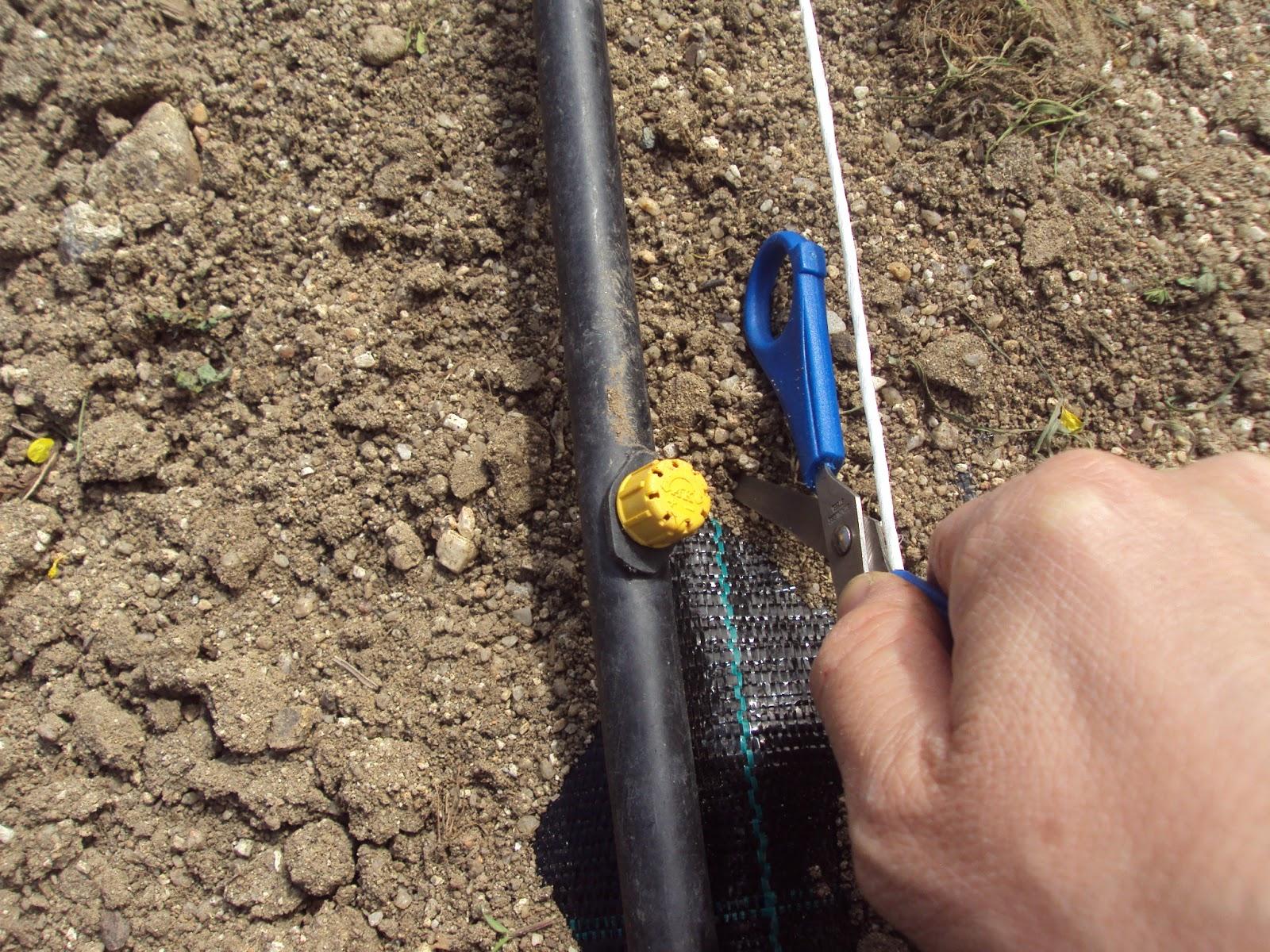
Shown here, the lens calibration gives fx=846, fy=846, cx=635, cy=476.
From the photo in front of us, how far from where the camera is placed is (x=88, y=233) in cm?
147

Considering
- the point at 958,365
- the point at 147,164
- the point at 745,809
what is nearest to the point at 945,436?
the point at 958,365

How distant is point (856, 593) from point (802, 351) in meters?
0.45

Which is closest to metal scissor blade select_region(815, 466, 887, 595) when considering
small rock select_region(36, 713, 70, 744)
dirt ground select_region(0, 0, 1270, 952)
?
dirt ground select_region(0, 0, 1270, 952)

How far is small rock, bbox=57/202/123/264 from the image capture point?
1473 millimetres

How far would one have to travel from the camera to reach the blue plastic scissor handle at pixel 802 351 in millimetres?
1247

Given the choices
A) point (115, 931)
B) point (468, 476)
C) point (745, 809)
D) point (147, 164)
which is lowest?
point (115, 931)

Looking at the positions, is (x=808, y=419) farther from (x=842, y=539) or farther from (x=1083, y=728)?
(x=1083, y=728)

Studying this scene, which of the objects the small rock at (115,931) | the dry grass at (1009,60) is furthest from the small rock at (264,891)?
the dry grass at (1009,60)

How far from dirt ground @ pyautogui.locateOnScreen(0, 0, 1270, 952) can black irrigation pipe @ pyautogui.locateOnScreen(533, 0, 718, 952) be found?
0.53 ft

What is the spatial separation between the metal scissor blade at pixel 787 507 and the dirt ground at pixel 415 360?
0.13 feet

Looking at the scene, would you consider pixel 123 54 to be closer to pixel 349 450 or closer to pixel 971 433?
pixel 349 450

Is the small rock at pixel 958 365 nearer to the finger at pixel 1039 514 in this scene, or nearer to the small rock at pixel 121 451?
the finger at pixel 1039 514

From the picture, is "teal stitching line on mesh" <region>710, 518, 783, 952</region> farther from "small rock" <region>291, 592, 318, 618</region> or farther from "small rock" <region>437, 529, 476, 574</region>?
"small rock" <region>291, 592, 318, 618</region>

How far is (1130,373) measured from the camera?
147 cm
